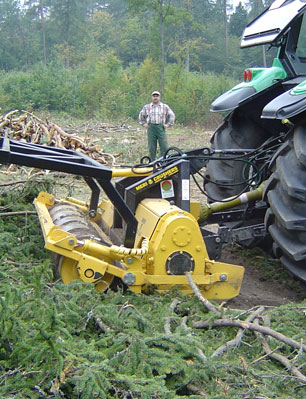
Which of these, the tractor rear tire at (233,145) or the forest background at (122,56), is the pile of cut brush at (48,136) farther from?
the tractor rear tire at (233,145)

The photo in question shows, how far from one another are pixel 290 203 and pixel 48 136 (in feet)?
28.7

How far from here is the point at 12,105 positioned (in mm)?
24094

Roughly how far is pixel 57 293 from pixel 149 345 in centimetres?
65

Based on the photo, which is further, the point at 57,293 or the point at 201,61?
the point at 201,61

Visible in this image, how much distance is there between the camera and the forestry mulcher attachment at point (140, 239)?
12.4ft

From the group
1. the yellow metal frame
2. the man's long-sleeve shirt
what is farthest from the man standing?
the yellow metal frame

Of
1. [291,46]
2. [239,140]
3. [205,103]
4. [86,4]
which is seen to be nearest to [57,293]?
[239,140]

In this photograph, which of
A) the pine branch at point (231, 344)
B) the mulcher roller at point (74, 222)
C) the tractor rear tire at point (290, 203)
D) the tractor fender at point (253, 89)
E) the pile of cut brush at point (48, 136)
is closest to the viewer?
the pine branch at point (231, 344)

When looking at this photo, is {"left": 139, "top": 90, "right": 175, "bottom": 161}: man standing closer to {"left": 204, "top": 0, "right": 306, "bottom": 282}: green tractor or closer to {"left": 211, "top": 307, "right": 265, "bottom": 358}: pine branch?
{"left": 204, "top": 0, "right": 306, "bottom": 282}: green tractor

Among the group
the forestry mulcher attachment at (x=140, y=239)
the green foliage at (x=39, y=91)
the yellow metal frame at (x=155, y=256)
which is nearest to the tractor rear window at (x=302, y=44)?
the forestry mulcher attachment at (x=140, y=239)

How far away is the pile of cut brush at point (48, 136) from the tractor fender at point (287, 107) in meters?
7.45

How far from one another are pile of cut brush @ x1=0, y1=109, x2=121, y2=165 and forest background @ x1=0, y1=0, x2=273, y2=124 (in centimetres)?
378

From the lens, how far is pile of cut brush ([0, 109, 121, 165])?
11.5 metres

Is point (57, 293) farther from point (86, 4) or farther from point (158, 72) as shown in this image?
point (86, 4)
